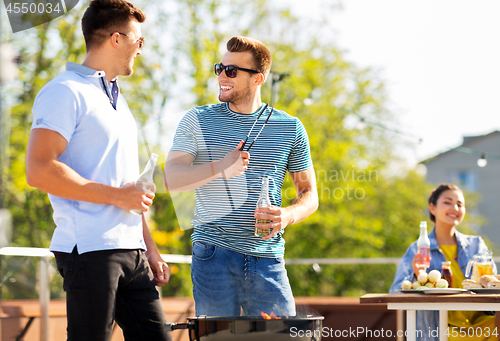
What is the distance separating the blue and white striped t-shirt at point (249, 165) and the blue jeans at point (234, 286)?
0.14 ft

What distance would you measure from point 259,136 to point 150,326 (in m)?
0.82

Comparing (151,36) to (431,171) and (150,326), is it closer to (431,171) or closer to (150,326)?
(150,326)

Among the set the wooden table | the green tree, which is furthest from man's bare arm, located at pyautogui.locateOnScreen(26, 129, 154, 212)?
the green tree

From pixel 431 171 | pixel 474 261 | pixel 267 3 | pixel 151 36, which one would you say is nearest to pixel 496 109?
pixel 267 3

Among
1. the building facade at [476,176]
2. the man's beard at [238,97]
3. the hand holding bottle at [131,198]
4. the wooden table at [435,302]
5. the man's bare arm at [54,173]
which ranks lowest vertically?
the wooden table at [435,302]

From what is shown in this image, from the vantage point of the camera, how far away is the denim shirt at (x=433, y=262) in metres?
3.39

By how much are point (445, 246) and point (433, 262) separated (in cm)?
21

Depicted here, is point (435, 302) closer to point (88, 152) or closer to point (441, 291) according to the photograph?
point (441, 291)

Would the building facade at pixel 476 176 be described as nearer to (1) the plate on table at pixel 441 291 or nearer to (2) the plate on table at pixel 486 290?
(2) the plate on table at pixel 486 290

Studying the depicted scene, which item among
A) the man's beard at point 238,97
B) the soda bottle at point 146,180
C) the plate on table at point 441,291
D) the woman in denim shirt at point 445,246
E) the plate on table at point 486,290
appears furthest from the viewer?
the woman in denim shirt at point 445,246

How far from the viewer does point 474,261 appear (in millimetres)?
3180

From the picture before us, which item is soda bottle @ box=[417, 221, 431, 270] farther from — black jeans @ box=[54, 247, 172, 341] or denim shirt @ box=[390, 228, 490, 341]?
black jeans @ box=[54, 247, 172, 341]

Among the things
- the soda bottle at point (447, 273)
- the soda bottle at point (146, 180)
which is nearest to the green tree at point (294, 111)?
the soda bottle at point (447, 273)

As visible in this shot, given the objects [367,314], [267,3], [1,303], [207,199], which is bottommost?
[367,314]
